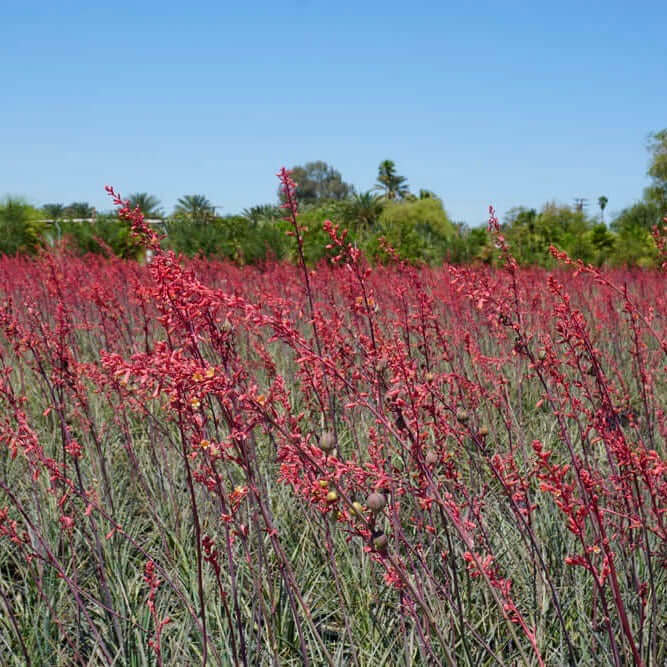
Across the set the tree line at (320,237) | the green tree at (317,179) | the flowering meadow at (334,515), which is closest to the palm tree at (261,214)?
the tree line at (320,237)

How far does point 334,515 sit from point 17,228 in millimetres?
19931

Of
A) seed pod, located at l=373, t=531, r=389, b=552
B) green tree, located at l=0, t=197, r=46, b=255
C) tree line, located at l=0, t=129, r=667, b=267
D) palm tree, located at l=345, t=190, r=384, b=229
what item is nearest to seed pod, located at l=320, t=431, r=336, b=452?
seed pod, located at l=373, t=531, r=389, b=552

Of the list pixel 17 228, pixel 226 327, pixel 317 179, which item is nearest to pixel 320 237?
pixel 17 228

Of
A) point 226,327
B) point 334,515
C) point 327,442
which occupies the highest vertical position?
point 226,327

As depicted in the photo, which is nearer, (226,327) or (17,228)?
(226,327)

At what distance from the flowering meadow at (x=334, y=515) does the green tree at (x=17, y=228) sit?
624 inches

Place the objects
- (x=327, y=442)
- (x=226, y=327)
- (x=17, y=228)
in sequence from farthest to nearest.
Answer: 1. (x=17, y=228)
2. (x=226, y=327)
3. (x=327, y=442)

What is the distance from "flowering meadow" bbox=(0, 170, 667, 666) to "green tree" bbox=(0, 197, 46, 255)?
15.9m

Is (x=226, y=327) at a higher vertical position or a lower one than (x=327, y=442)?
higher

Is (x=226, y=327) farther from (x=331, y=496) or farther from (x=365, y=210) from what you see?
(x=365, y=210)

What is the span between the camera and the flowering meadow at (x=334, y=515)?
1.63 meters

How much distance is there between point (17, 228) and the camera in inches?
762

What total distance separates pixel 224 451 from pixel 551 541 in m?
1.95

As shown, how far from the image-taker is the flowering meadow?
1629 mm
